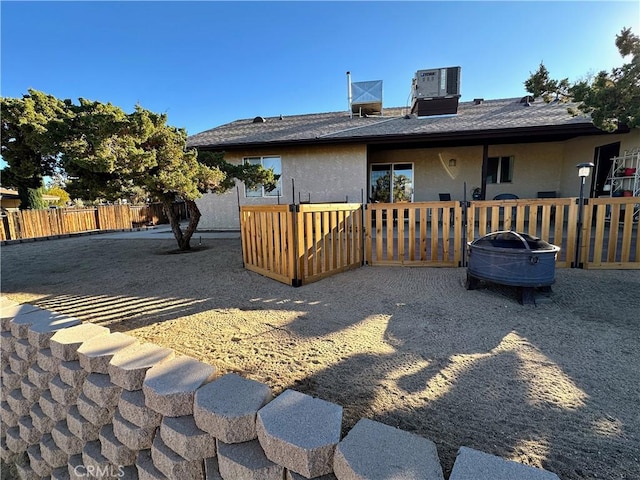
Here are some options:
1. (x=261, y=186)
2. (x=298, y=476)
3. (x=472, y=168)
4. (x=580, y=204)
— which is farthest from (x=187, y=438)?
(x=472, y=168)

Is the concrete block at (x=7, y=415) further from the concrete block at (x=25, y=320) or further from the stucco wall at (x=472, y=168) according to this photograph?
the stucco wall at (x=472, y=168)

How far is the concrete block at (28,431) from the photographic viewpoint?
300 centimetres

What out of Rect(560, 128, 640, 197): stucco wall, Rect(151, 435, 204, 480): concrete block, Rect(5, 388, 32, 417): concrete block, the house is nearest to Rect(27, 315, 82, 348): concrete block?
Rect(5, 388, 32, 417): concrete block

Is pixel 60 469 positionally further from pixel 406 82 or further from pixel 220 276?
pixel 406 82

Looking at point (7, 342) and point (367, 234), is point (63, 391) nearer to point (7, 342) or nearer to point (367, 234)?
point (7, 342)

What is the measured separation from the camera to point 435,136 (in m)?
8.33

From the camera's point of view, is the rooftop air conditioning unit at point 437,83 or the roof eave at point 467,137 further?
the rooftop air conditioning unit at point 437,83

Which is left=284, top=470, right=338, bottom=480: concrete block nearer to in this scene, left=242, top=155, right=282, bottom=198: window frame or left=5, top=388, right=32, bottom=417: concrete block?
left=5, top=388, right=32, bottom=417: concrete block

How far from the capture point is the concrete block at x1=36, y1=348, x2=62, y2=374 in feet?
8.45

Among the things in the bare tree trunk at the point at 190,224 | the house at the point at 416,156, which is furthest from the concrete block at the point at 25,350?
the house at the point at 416,156

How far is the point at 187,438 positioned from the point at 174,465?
256mm

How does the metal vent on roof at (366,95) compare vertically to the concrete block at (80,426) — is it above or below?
above

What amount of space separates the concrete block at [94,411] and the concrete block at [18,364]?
44.4 inches

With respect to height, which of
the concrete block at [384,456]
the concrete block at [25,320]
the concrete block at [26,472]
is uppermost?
the concrete block at [384,456]
